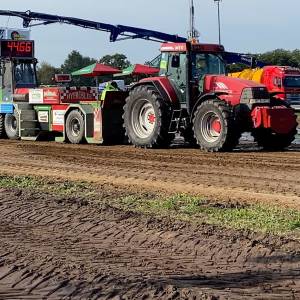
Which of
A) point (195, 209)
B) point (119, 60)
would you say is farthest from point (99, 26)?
point (119, 60)

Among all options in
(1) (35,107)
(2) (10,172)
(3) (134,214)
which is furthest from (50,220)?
(1) (35,107)

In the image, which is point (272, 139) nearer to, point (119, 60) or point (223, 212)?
point (223, 212)

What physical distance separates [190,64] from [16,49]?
7679 millimetres

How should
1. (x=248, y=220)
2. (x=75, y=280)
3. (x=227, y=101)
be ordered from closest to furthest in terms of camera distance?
(x=75, y=280), (x=248, y=220), (x=227, y=101)

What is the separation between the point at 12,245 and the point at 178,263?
5.65ft

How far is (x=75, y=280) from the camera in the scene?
16.6ft

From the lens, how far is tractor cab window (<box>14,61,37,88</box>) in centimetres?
2109

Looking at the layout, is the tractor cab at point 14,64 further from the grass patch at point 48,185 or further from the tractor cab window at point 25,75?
the grass patch at point 48,185

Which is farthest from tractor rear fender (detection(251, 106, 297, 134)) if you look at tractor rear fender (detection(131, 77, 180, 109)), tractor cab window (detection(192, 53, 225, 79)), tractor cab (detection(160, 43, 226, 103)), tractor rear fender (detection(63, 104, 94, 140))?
tractor rear fender (detection(63, 104, 94, 140))

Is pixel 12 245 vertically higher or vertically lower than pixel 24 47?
lower

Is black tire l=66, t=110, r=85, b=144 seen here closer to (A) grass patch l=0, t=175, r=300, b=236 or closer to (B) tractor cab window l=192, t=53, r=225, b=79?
(B) tractor cab window l=192, t=53, r=225, b=79

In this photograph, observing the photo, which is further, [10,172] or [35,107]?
[35,107]

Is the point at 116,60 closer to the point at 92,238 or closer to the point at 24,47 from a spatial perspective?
the point at 24,47

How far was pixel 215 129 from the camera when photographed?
15.1 meters
